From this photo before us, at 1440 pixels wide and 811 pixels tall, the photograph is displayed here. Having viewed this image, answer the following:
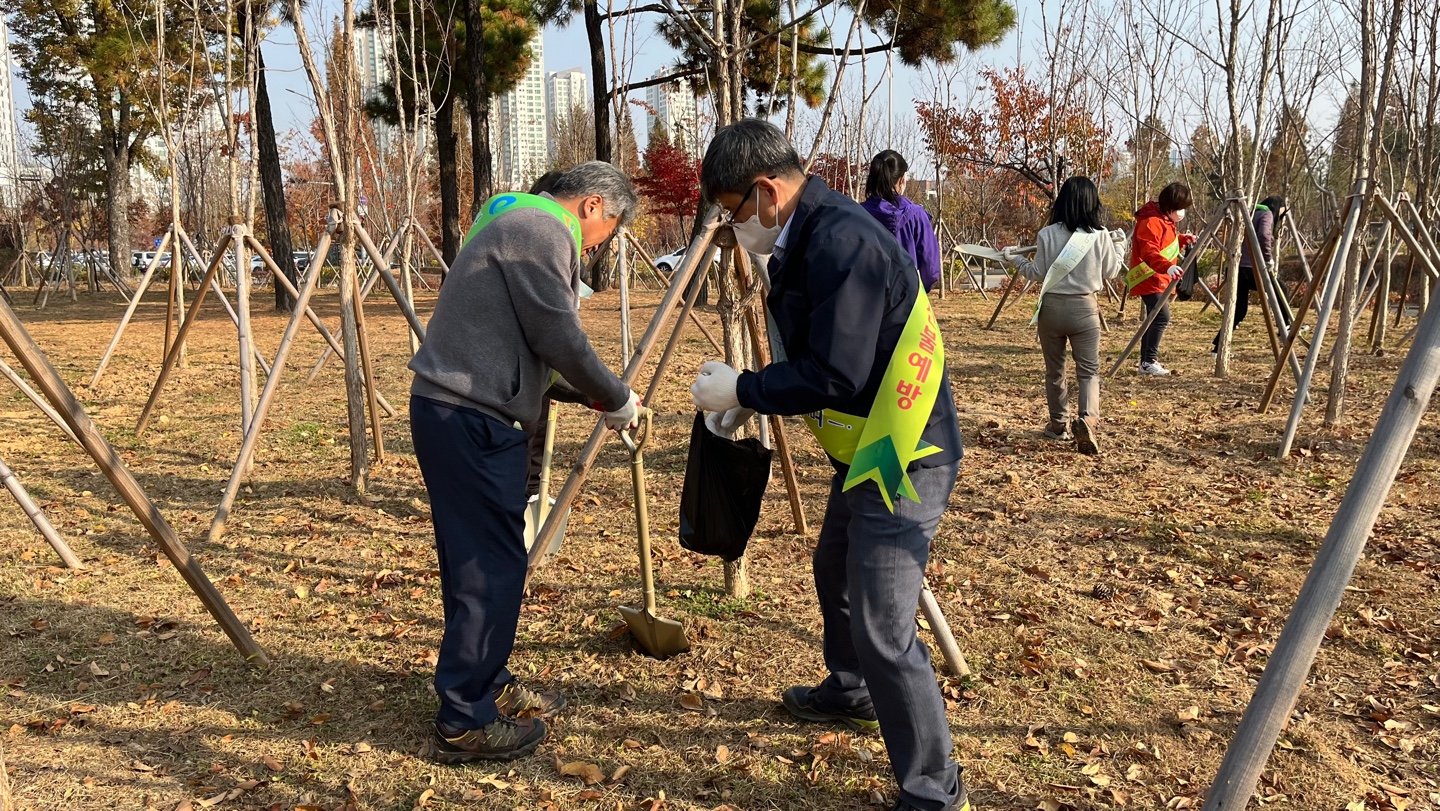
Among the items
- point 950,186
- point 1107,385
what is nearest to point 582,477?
point 1107,385

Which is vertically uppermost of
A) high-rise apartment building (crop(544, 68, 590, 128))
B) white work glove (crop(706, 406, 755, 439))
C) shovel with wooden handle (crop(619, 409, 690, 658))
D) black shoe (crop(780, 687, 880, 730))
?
high-rise apartment building (crop(544, 68, 590, 128))

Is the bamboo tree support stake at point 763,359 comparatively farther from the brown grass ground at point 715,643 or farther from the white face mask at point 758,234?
the white face mask at point 758,234

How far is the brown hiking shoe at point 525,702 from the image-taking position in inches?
114

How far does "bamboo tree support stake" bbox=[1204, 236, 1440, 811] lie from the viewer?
153 centimetres

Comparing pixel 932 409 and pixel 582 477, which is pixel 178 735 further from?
pixel 932 409

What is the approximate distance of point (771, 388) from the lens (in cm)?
212

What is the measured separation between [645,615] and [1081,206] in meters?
3.88

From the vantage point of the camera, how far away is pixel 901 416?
82.4 inches

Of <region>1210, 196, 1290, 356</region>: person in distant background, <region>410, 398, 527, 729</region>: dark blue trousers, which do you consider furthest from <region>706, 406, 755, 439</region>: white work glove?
<region>1210, 196, 1290, 356</region>: person in distant background

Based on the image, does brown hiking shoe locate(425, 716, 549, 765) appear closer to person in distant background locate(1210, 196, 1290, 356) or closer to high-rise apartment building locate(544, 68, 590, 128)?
person in distant background locate(1210, 196, 1290, 356)

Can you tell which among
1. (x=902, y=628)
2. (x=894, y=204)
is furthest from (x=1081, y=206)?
(x=902, y=628)

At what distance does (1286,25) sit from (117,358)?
36.8 ft

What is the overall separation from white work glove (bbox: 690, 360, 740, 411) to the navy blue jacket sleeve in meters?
0.33

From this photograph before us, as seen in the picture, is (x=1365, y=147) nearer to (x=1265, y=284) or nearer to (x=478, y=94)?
(x=1265, y=284)
